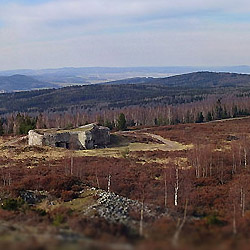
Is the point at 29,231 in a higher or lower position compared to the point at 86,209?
higher

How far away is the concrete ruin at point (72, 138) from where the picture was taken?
45.4 metres

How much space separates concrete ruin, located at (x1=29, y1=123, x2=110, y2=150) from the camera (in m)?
45.4

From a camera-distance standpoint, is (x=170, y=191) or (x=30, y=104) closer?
(x=170, y=191)

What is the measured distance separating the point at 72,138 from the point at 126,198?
88.4 feet

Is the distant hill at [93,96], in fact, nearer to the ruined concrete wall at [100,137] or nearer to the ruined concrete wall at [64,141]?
the ruined concrete wall at [100,137]

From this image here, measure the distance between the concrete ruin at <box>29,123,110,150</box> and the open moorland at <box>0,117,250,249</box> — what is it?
6.86 feet

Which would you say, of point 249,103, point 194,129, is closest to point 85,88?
point 249,103

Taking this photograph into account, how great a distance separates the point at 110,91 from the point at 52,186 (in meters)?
165

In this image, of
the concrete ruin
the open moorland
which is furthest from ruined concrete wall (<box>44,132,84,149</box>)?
the open moorland

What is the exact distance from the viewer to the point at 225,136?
51.3 metres

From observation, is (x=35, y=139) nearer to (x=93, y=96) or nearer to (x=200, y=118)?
(x=200, y=118)

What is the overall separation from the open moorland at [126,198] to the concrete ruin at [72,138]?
2.09 m

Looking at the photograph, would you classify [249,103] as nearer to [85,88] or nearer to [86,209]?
[86,209]

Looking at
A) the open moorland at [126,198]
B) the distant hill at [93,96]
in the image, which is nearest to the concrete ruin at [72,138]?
the open moorland at [126,198]
